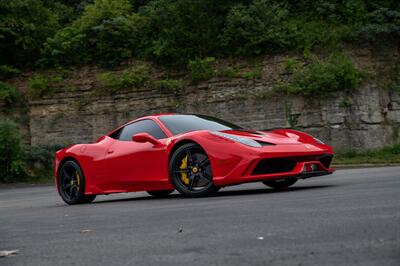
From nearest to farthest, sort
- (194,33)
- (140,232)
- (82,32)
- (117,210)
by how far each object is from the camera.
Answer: (140,232) < (117,210) < (194,33) < (82,32)

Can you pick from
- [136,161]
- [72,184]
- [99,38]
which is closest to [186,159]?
[136,161]

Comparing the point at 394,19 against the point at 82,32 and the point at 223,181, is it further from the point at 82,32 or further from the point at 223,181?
the point at 223,181

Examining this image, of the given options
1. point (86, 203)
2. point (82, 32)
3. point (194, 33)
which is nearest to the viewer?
point (86, 203)

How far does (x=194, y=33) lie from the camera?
26922mm

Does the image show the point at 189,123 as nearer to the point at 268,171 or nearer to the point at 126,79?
the point at 268,171

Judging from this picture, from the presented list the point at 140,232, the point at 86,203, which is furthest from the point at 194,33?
the point at 140,232

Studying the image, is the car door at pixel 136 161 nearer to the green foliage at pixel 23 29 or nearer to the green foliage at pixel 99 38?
the green foliage at pixel 99 38

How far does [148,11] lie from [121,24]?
1466mm

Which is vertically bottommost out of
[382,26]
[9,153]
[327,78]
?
[9,153]

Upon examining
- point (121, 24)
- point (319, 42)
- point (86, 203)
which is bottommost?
point (86, 203)

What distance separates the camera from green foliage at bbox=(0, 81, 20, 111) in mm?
27859

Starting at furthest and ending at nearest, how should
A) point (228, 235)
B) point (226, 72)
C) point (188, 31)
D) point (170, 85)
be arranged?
point (188, 31), point (170, 85), point (226, 72), point (228, 235)

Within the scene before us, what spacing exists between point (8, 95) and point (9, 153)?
6036 mm

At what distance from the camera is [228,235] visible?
449 cm
